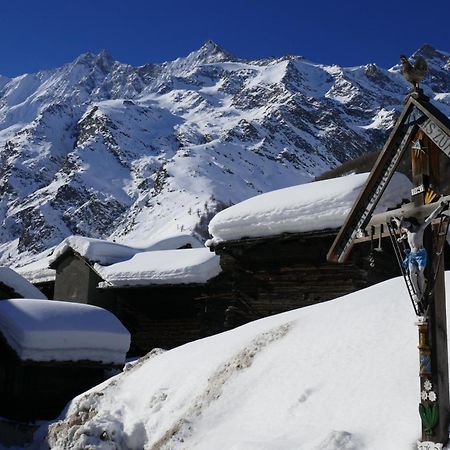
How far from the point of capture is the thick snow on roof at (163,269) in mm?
18344

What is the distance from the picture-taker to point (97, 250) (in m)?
22.6

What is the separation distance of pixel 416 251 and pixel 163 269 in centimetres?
1456

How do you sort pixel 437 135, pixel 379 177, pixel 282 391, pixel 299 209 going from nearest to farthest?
pixel 437 135, pixel 379 177, pixel 282 391, pixel 299 209

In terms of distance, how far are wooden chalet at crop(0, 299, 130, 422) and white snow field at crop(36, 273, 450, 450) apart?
4.23 meters

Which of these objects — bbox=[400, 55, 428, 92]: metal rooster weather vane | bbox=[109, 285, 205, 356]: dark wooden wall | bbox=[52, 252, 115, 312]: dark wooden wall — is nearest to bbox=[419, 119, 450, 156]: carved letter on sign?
bbox=[400, 55, 428, 92]: metal rooster weather vane

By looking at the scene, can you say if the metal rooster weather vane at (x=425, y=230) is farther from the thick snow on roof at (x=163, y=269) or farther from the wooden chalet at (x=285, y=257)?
the thick snow on roof at (x=163, y=269)

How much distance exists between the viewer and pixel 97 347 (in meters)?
14.1

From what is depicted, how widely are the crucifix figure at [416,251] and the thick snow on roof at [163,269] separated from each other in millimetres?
13104

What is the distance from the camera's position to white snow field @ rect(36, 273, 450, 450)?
18.4 feet

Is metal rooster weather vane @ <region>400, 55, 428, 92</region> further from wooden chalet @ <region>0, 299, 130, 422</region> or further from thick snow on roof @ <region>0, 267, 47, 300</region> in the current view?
thick snow on roof @ <region>0, 267, 47, 300</region>

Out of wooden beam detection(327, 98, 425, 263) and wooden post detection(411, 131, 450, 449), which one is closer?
wooden post detection(411, 131, 450, 449)

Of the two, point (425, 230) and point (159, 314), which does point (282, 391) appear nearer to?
point (425, 230)

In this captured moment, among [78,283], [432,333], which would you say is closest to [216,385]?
[432,333]

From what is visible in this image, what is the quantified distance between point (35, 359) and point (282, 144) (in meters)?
173
